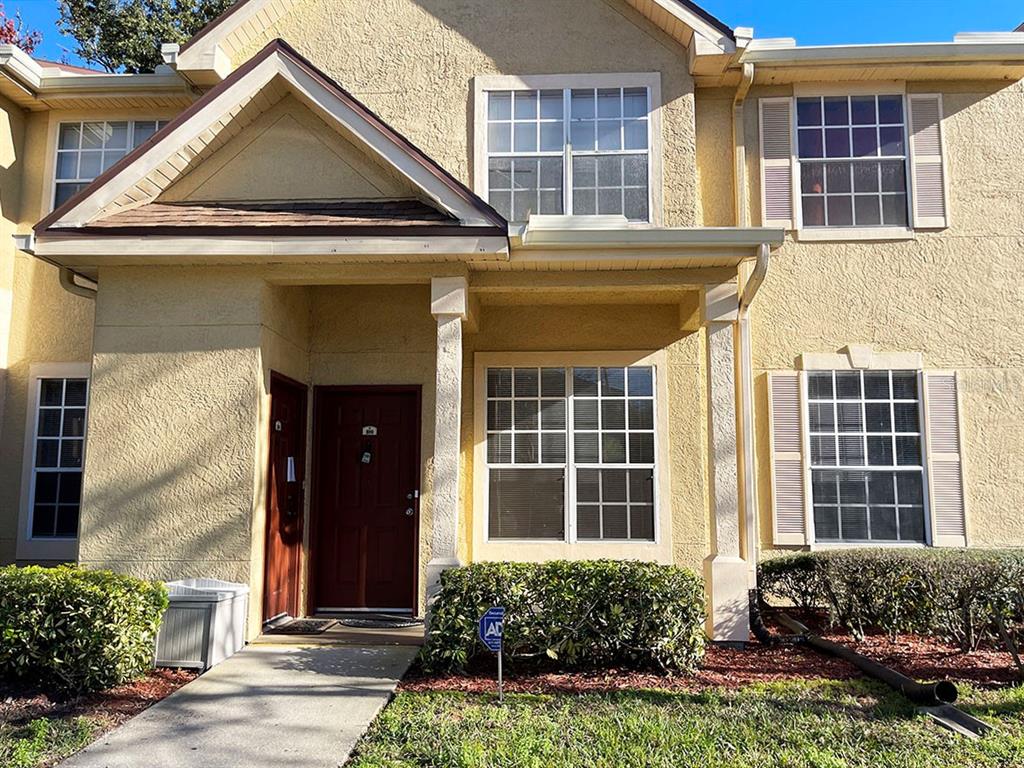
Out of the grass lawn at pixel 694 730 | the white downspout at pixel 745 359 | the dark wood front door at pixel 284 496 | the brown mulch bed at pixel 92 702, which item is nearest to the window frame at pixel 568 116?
the white downspout at pixel 745 359

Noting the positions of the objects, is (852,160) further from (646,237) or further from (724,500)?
(724,500)

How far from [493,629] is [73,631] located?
9.90ft

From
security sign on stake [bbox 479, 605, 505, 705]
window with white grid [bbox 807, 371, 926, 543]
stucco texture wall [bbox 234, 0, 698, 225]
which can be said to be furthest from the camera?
stucco texture wall [bbox 234, 0, 698, 225]

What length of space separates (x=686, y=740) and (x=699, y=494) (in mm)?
4063

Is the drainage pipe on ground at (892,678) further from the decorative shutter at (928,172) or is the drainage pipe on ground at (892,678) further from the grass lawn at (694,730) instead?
the decorative shutter at (928,172)

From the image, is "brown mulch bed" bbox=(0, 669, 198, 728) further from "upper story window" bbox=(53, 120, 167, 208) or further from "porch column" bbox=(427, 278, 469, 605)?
"upper story window" bbox=(53, 120, 167, 208)

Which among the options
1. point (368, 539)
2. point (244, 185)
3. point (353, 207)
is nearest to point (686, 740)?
point (368, 539)

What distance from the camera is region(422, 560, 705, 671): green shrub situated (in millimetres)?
6465

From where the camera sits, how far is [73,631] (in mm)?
5891

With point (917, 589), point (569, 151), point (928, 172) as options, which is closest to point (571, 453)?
point (569, 151)

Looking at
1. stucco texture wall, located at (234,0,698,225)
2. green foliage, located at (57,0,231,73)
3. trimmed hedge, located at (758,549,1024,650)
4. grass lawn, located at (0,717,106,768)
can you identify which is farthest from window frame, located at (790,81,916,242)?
green foliage, located at (57,0,231,73)

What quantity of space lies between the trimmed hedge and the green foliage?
19.6m

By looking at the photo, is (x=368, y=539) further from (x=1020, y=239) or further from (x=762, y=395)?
(x=1020, y=239)

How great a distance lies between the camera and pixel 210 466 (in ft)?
24.4
